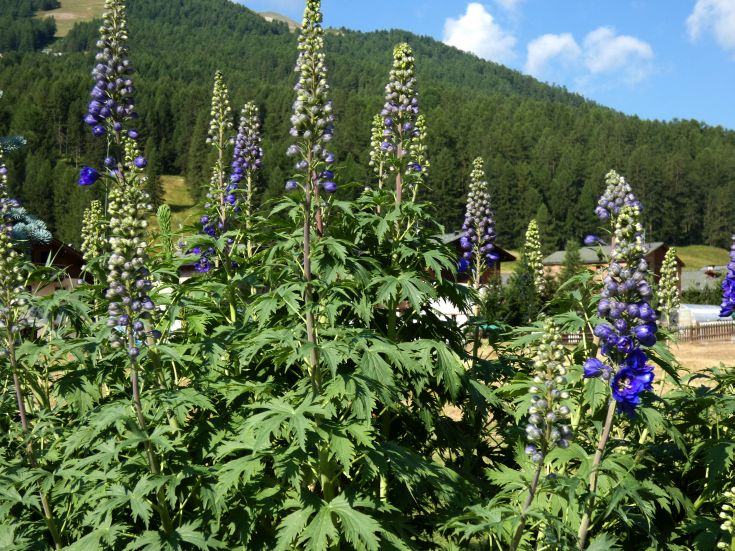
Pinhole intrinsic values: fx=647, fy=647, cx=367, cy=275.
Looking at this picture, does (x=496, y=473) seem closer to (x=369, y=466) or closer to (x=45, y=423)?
(x=369, y=466)

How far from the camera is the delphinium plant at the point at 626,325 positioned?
402 cm

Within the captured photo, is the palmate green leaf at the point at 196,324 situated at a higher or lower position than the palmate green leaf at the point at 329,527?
higher

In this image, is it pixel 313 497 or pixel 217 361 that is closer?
pixel 313 497

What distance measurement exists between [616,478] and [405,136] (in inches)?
151

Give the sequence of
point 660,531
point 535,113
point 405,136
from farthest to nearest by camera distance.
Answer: point 535,113
point 405,136
point 660,531

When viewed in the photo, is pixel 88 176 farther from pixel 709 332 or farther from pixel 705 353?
pixel 709 332

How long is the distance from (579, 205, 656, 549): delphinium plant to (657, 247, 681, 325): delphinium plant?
457 cm

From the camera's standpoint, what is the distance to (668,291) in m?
8.91

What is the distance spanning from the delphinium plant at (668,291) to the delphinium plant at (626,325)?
15.0 feet

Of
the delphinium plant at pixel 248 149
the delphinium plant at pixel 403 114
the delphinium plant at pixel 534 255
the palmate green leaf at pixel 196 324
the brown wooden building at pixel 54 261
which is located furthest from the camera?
the delphinium plant at pixel 534 255

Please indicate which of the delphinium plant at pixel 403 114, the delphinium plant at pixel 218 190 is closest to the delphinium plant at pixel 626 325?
the delphinium plant at pixel 403 114

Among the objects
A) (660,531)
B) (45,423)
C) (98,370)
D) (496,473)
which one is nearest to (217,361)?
(98,370)

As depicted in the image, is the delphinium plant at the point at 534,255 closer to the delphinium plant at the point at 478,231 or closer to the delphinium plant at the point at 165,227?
the delphinium plant at the point at 478,231

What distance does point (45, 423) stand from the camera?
15.8 ft
